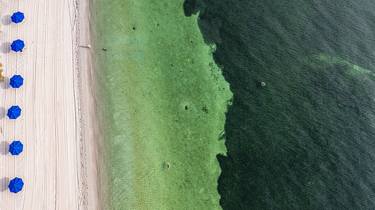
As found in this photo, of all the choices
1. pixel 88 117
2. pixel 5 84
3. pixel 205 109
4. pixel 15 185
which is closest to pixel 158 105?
pixel 205 109

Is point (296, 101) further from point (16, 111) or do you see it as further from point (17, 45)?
point (17, 45)

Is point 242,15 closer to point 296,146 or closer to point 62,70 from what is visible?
point 296,146

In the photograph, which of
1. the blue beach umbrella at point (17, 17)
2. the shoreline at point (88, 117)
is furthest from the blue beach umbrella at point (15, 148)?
the blue beach umbrella at point (17, 17)

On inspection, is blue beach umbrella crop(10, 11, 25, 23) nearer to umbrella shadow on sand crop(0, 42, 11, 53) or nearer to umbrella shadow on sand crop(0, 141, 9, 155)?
umbrella shadow on sand crop(0, 42, 11, 53)

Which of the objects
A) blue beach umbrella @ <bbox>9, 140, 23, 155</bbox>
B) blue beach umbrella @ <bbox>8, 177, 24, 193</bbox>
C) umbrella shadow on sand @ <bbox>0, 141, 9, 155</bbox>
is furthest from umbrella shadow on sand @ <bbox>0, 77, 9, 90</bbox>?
blue beach umbrella @ <bbox>8, 177, 24, 193</bbox>

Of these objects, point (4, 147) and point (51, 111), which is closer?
point (4, 147)

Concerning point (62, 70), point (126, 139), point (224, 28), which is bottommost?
point (126, 139)

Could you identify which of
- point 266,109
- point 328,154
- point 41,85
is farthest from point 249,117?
point 41,85
